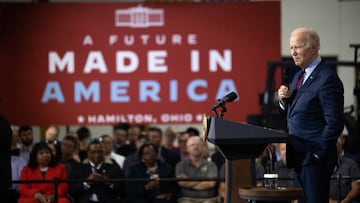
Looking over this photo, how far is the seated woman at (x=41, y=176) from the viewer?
934 cm

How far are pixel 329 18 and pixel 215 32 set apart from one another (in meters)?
6.10

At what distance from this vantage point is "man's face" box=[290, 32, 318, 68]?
5367 mm

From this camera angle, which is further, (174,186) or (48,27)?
(48,27)

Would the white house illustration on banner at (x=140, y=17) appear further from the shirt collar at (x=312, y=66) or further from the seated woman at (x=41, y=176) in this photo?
the shirt collar at (x=312, y=66)

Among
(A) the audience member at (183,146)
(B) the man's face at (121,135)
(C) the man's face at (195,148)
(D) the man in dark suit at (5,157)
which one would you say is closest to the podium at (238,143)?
(D) the man in dark suit at (5,157)

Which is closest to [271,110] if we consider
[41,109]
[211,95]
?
[211,95]

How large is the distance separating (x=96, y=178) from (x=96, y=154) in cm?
51

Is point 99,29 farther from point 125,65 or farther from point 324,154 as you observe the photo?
point 324,154

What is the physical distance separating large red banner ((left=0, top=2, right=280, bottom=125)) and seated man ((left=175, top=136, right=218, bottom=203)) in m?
1.22

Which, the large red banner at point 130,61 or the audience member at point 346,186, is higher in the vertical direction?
the large red banner at point 130,61

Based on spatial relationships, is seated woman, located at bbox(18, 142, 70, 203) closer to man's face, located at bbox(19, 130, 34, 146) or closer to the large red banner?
the large red banner

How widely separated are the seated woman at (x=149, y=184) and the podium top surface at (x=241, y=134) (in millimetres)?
4332

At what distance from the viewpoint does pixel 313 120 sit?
537 centimetres

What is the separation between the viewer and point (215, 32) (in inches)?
449
